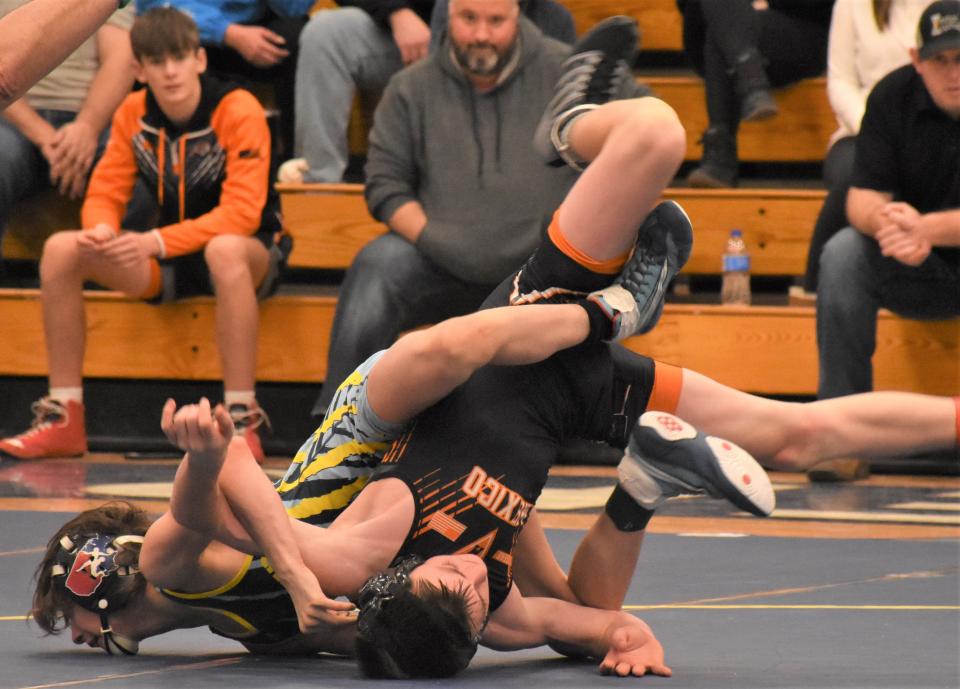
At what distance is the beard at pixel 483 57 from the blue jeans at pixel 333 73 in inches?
31.9

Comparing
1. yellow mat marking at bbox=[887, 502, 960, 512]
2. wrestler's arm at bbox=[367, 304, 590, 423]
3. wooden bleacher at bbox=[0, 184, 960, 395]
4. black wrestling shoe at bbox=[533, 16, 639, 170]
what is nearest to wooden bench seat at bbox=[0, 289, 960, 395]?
wooden bleacher at bbox=[0, 184, 960, 395]

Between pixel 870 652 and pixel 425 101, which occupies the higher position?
pixel 425 101

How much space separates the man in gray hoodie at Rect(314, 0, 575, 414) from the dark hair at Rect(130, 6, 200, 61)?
2.32ft

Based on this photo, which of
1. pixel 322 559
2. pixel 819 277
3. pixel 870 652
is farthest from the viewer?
pixel 819 277

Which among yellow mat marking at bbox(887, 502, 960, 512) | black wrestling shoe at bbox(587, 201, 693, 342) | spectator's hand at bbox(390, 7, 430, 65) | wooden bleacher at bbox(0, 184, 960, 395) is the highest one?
spectator's hand at bbox(390, 7, 430, 65)

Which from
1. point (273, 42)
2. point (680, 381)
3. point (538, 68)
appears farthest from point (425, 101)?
point (680, 381)

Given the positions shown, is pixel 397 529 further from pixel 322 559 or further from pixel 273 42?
pixel 273 42

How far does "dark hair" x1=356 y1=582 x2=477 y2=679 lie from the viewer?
2504mm

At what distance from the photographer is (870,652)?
2801mm

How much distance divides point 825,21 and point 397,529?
3705 millimetres

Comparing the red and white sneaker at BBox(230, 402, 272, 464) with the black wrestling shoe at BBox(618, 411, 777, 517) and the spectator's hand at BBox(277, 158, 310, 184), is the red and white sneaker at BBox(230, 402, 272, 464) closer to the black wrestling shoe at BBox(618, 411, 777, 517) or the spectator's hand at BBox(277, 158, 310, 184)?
the spectator's hand at BBox(277, 158, 310, 184)

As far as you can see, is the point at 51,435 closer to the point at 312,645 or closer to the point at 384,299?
the point at 384,299

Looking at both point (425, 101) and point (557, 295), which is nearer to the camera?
point (557, 295)

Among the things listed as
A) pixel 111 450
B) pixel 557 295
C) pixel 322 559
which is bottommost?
pixel 111 450
